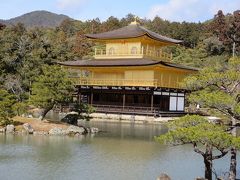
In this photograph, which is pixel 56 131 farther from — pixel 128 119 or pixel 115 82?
pixel 115 82

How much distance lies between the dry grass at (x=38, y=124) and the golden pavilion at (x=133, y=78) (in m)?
11.5

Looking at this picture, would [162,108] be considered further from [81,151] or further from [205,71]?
[205,71]

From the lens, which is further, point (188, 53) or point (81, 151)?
point (188, 53)

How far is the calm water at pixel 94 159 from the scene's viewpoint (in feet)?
44.2

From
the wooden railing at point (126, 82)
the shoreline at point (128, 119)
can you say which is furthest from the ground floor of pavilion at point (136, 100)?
the shoreline at point (128, 119)

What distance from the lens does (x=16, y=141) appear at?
64.1 ft

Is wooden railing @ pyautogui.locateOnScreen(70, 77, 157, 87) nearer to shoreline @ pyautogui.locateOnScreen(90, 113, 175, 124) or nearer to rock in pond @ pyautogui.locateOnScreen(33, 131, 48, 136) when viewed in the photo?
shoreline @ pyautogui.locateOnScreen(90, 113, 175, 124)

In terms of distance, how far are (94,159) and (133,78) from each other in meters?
22.6

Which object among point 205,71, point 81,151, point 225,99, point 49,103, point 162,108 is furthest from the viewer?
point 162,108

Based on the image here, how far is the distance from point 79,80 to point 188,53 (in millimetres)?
22243

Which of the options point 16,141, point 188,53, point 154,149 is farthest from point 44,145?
point 188,53

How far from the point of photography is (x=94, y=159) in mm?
15938

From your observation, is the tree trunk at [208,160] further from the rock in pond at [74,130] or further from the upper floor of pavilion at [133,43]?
the upper floor of pavilion at [133,43]

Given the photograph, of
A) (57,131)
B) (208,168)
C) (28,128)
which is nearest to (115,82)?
(57,131)
